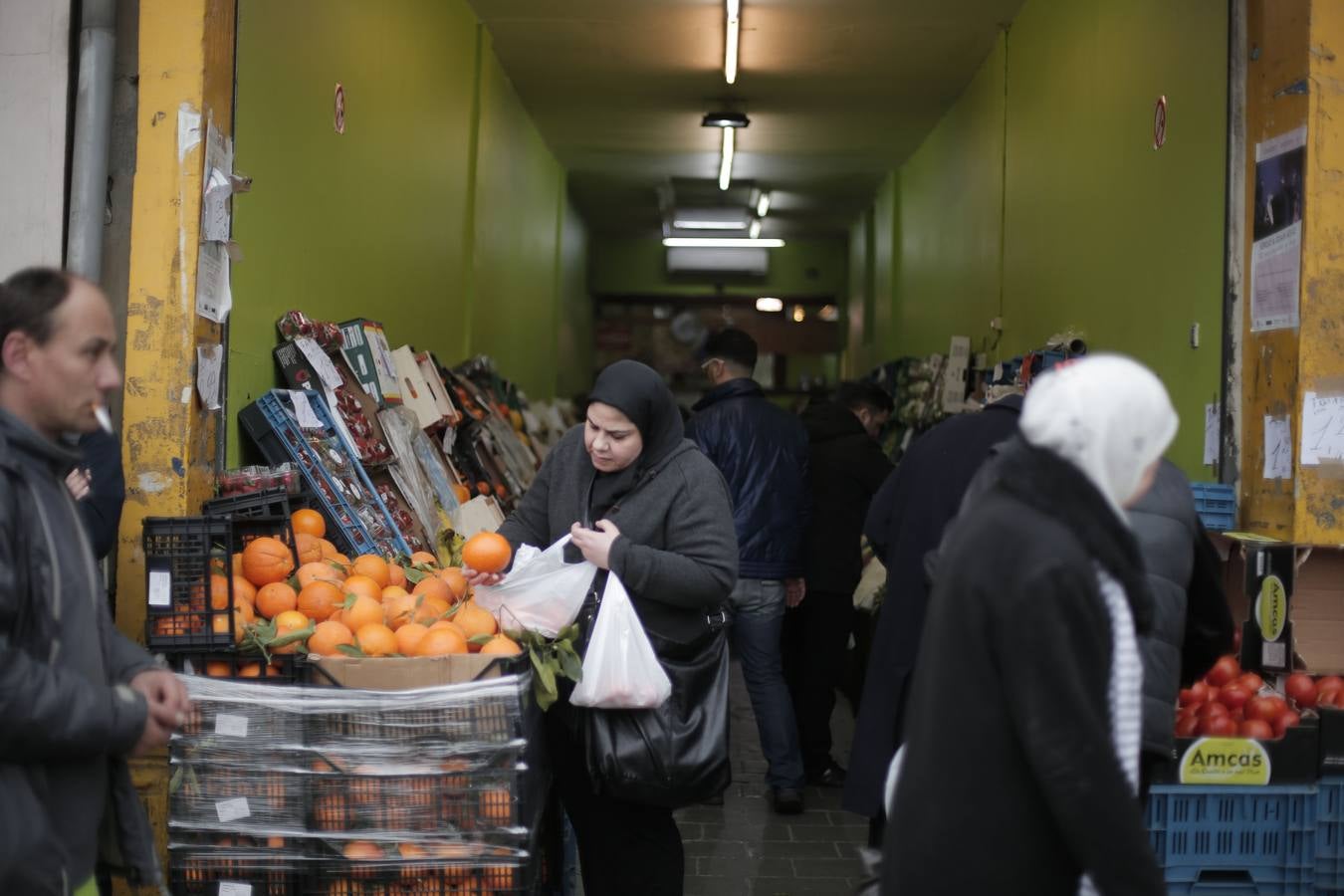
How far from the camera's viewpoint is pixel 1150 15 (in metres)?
6.24

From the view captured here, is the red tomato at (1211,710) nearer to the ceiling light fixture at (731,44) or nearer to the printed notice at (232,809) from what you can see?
the printed notice at (232,809)

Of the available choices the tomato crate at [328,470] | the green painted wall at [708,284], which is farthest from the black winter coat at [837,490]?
the green painted wall at [708,284]

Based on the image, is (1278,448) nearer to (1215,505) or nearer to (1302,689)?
(1215,505)

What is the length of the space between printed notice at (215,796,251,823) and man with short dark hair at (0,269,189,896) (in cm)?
105

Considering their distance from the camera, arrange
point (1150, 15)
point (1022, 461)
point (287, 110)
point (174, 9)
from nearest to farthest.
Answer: point (1022, 461) → point (174, 9) → point (287, 110) → point (1150, 15)

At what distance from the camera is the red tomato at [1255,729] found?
4.12 meters

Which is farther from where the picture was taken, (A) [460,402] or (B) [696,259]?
(B) [696,259]

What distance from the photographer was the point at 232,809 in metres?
3.41

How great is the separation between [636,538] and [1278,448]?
2.60 meters

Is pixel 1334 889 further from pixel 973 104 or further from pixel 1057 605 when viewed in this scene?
pixel 973 104

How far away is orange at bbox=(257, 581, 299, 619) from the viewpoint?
3.94 m

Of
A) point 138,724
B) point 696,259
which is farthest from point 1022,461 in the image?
point 696,259

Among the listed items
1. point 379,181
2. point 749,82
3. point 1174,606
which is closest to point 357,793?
point 1174,606

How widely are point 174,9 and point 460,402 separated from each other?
3725 millimetres
